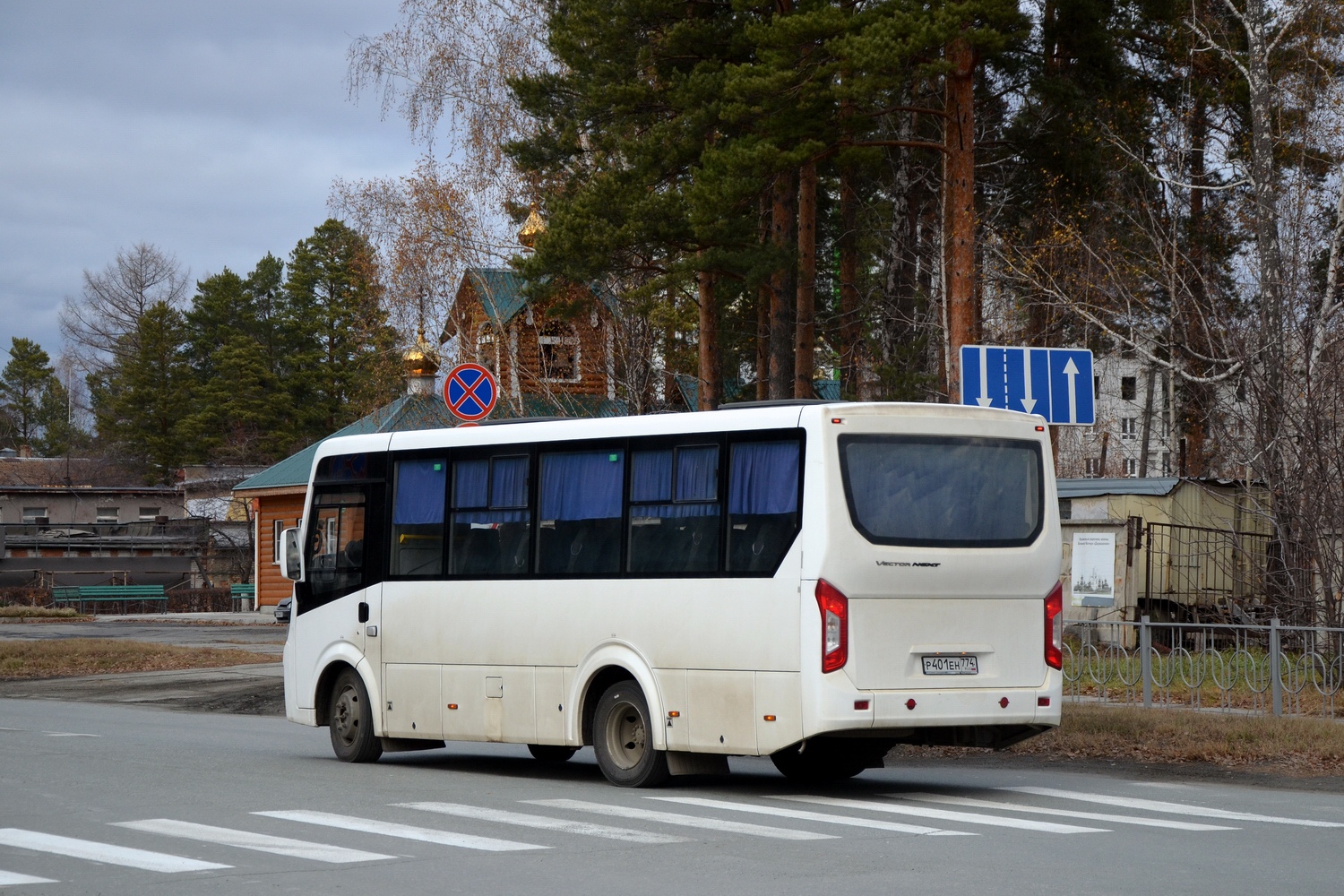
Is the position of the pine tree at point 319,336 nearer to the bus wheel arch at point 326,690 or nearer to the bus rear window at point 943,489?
the bus wheel arch at point 326,690

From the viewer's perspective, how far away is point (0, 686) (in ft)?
91.1

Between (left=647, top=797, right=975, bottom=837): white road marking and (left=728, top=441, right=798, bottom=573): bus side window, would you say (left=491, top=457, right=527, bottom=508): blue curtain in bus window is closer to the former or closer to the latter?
(left=728, top=441, right=798, bottom=573): bus side window

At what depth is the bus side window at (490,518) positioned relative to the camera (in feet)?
45.9

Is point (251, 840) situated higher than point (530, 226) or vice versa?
point (530, 226)

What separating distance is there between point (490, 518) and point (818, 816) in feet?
14.4

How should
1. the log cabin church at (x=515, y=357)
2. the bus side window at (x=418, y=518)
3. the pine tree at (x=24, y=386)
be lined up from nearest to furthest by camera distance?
the bus side window at (x=418, y=518) < the log cabin church at (x=515, y=357) < the pine tree at (x=24, y=386)

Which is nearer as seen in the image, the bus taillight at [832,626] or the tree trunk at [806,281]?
the bus taillight at [832,626]

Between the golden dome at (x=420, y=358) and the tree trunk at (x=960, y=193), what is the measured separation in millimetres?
19481

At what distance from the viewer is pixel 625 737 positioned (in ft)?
42.8

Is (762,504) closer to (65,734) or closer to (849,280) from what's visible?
(65,734)

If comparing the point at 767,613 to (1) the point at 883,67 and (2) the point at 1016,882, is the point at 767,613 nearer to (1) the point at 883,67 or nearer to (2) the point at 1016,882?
(2) the point at 1016,882

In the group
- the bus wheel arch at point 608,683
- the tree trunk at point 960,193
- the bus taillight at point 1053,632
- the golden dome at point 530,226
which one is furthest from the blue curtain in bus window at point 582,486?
the golden dome at point 530,226

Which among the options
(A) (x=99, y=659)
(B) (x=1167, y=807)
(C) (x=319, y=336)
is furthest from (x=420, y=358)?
(C) (x=319, y=336)

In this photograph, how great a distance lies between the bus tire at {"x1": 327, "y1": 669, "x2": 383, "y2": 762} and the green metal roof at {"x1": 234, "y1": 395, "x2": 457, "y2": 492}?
78.8ft
